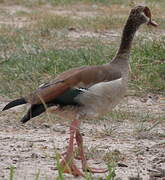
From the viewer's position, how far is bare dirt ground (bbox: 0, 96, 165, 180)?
19.1ft

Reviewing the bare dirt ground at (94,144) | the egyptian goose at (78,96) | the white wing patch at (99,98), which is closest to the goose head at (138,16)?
the egyptian goose at (78,96)

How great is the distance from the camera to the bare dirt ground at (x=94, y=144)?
230 inches

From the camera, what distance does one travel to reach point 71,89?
5.79 meters

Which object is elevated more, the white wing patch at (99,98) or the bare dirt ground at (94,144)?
the white wing patch at (99,98)

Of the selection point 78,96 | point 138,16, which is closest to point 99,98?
point 78,96

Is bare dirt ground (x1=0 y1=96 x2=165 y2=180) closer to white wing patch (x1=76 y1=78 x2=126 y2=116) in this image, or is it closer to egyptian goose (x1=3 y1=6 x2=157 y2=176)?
egyptian goose (x1=3 y1=6 x2=157 y2=176)

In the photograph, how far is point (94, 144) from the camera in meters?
6.75

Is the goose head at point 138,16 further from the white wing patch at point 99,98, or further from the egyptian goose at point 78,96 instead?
the white wing patch at point 99,98

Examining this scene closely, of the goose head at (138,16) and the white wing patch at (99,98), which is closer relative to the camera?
the white wing patch at (99,98)

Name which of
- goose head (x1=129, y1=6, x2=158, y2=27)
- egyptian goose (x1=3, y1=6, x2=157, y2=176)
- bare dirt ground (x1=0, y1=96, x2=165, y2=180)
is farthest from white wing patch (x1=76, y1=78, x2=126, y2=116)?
goose head (x1=129, y1=6, x2=158, y2=27)

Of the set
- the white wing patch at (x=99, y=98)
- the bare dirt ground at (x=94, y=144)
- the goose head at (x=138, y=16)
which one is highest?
the goose head at (x=138, y=16)

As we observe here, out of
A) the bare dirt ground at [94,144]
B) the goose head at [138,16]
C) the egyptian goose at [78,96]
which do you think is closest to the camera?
the egyptian goose at [78,96]

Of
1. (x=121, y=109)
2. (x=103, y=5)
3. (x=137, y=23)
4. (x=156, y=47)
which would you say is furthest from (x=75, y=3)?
(x=137, y=23)

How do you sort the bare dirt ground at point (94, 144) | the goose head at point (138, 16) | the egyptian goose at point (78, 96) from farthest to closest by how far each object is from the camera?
the goose head at point (138, 16) < the bare dirt ground at point (94, 144) < the egyptian goose at point (78, 96)
